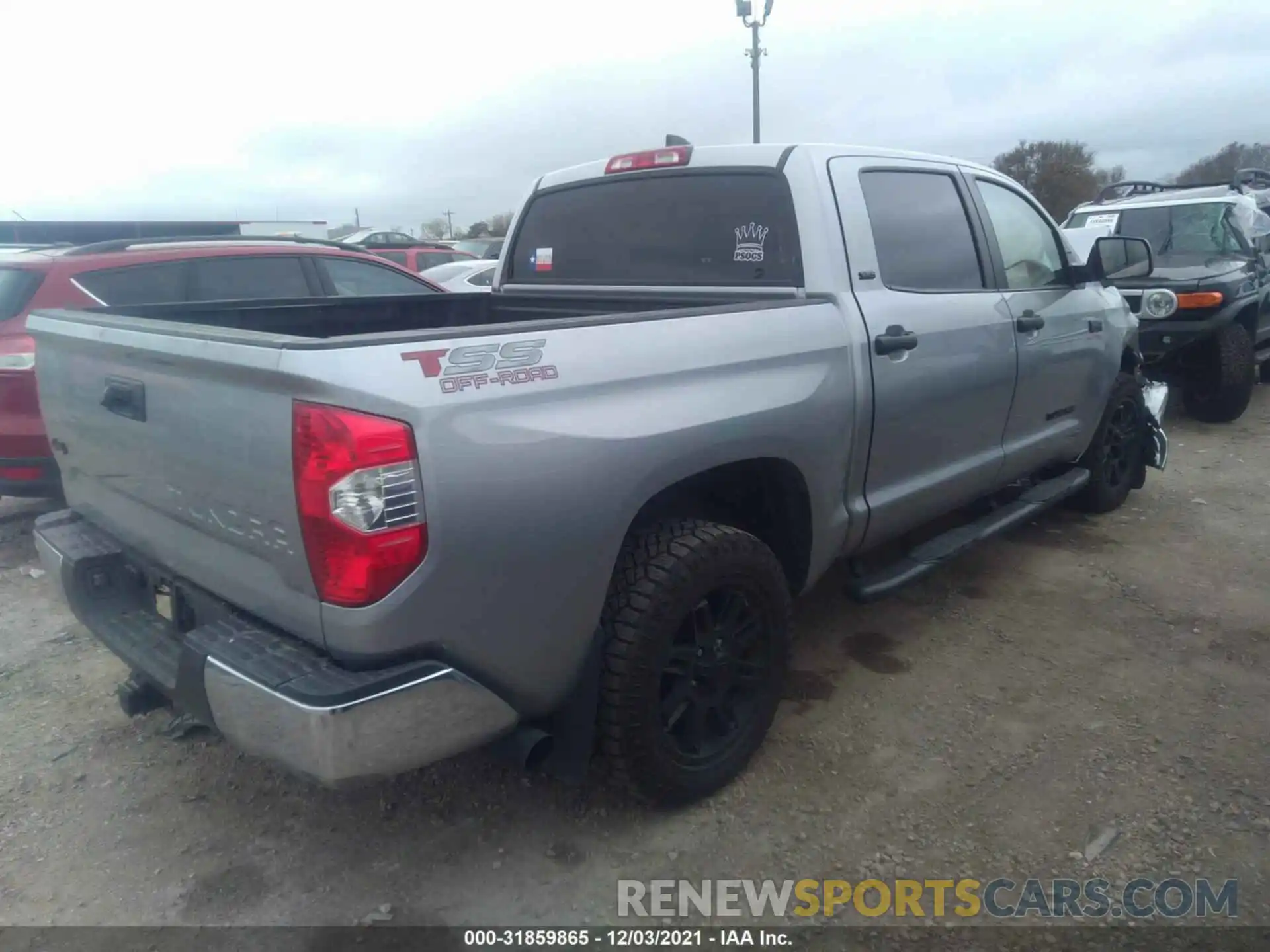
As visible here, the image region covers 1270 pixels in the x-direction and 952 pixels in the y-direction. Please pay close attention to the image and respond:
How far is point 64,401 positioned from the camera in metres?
2.74

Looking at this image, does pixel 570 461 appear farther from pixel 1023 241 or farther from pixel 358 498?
pixel 1023 241

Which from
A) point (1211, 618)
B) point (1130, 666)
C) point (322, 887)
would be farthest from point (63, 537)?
point (1211, 618)

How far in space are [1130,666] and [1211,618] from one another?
0.70m

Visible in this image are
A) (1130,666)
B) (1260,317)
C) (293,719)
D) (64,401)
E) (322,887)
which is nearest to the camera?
(293,719)

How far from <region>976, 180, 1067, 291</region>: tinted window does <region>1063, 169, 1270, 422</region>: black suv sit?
135 inches

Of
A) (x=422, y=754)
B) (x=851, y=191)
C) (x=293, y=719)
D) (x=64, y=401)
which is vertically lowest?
(x=422, y=754)

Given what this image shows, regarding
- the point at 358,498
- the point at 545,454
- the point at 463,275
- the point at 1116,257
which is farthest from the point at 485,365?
the point at 463,275

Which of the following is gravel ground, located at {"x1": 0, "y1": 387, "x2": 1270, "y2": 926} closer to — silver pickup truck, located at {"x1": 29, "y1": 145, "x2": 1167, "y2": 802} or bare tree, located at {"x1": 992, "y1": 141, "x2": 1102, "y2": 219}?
silver pickup truck, located at {"x1": 29, "y1": 145, "x2": 1167, "y2": 802}

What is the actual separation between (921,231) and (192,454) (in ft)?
8.72

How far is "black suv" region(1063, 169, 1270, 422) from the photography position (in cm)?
711

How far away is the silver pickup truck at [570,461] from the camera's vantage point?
1943 mm

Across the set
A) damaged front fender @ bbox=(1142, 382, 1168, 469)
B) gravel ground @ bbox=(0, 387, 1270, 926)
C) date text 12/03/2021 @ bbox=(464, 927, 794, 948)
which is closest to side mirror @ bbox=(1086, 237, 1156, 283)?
damaged front fender @ bbox=(1142, 382, 1168, 469)

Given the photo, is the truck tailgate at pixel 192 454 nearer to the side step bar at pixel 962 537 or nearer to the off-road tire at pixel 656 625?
the off-road tire at pixel 656 625

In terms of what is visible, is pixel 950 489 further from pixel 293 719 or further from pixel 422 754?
pixel 293 719
